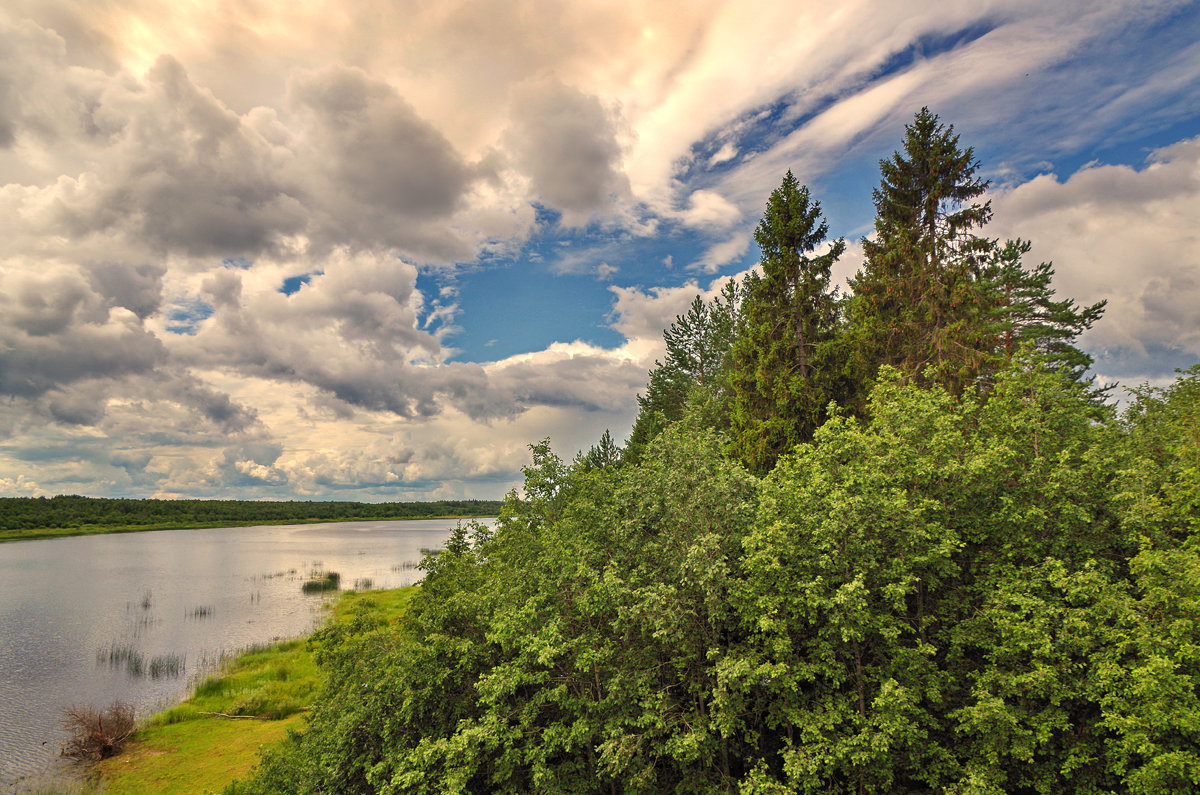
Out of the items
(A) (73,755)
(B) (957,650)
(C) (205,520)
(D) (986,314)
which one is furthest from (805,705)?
(C) (205,520)

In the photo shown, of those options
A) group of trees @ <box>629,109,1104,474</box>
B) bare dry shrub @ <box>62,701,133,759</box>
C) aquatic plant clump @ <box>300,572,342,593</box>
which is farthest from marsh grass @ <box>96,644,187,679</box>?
group of trees @ <box>629,109,1104,474</box>

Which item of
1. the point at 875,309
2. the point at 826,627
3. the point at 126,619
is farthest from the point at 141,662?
the point at 875,309

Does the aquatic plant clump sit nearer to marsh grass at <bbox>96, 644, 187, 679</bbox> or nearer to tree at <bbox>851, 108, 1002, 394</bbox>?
marsh grass at <bbox>96, 644, 187, 679</bbox>

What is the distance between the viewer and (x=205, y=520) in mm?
167250

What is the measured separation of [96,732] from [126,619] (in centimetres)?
2701

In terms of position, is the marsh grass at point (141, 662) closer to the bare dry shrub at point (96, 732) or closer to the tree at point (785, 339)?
the bare dry shrub at point (96, 732)

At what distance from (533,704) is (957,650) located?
37.5 ft

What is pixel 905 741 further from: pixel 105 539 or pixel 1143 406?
pixel 105 539

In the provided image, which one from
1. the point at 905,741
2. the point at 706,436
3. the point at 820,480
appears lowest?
the point at 905,741

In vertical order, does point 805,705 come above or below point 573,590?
below

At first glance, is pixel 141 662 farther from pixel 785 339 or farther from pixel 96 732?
pixel 785 339

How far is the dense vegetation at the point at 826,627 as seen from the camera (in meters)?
13.0

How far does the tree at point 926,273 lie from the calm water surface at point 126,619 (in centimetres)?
4310

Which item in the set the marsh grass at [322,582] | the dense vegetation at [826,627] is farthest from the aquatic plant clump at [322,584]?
the dense vegetation at [826,627]
